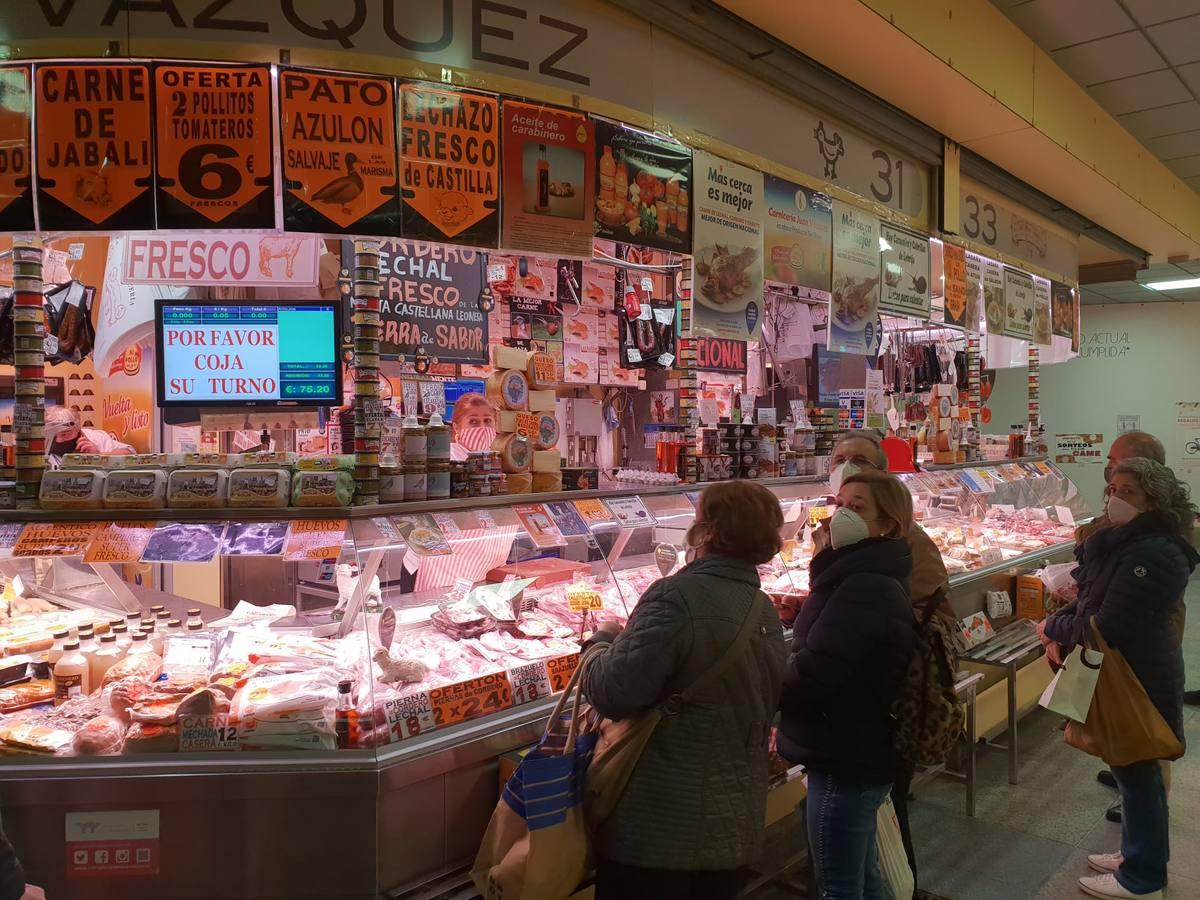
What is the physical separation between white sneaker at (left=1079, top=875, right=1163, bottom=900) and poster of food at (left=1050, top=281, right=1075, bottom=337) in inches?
239

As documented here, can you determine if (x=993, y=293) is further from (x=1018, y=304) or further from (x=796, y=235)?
(x=796, y=235)

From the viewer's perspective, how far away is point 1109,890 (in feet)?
11.8

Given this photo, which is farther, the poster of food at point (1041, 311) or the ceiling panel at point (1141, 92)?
the poster of food at point (1041, 311)

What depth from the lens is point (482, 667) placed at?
309cm

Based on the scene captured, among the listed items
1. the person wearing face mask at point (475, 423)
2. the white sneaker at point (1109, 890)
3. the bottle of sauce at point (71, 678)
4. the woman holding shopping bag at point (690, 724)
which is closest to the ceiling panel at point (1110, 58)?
the person wearing face mask at point (475, 423)

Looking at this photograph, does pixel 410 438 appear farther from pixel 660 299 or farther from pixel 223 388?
pixel 660 299

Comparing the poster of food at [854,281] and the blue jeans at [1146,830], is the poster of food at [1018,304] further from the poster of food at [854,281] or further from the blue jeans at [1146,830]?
the blue jeans at [1146,830]

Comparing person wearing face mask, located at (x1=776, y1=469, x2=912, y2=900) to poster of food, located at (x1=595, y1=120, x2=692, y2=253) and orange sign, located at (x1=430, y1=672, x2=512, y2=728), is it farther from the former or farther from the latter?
poster of food, located at (x1=595, y1=120, x2=692, y2=253)

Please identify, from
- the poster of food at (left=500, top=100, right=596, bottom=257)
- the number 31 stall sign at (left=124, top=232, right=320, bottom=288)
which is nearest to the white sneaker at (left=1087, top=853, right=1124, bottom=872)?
the poster of food at (left=500, top=100, right=596, bottom=257)

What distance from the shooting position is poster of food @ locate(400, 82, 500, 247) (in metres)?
3.37

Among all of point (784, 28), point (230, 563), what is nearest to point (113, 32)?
point (230, 563)

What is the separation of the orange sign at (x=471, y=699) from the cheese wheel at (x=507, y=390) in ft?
3.99

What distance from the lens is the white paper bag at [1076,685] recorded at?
3600 mm

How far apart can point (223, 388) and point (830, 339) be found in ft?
12.5
